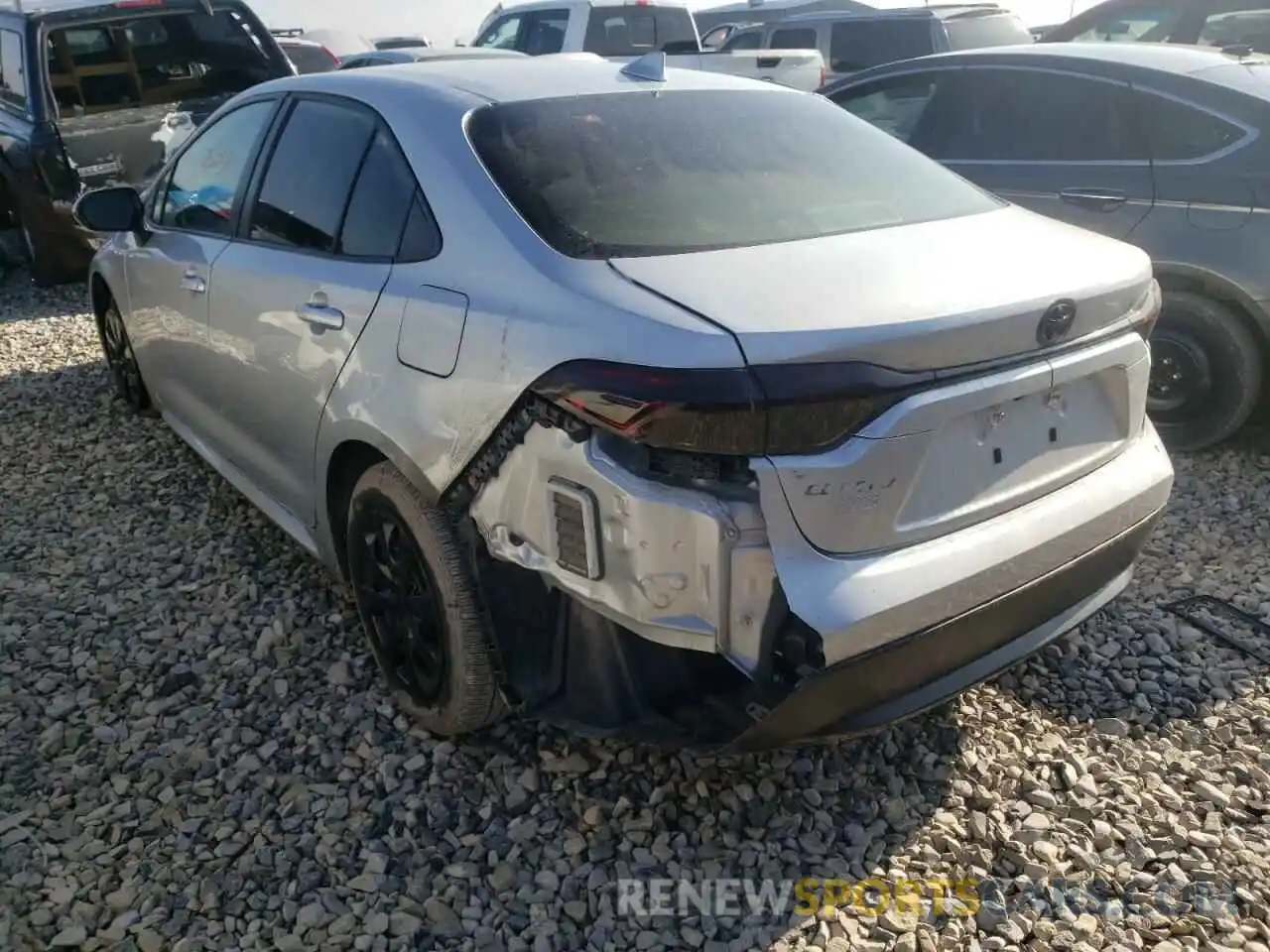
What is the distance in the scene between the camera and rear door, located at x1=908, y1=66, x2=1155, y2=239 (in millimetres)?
4555

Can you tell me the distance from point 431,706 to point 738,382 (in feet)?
4.54

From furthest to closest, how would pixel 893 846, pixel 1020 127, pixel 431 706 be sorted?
pixel 1020 127 → pixel 431 706 → pixel 893 846

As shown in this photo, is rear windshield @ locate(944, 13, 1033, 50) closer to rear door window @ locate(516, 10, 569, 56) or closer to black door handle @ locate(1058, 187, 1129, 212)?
rear door window @ locate(516, 10, 569, 56)

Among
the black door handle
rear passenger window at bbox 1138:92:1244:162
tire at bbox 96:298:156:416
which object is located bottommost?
tire at bbox 96:298:156:416

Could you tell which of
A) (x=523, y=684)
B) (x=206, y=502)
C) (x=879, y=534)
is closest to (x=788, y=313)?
(x=879, y=534)

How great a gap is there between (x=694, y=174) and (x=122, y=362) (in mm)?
3630

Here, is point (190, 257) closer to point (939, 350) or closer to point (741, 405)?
point (741, 405)

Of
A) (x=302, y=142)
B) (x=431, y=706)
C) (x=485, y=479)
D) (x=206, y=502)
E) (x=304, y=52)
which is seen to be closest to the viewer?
(x=485, y=479)

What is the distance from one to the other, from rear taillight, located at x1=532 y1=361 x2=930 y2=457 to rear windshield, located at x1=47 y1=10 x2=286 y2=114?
6.89m

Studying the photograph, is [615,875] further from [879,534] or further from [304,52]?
[304,52]

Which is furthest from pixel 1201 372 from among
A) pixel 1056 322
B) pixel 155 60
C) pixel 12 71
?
pixel 12 71

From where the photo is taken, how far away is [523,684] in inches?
100

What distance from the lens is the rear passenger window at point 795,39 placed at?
12.2 meters

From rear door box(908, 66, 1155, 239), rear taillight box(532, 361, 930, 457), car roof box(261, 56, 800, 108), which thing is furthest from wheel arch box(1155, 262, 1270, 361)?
rear taillight box(532, 361, 930, 457)
